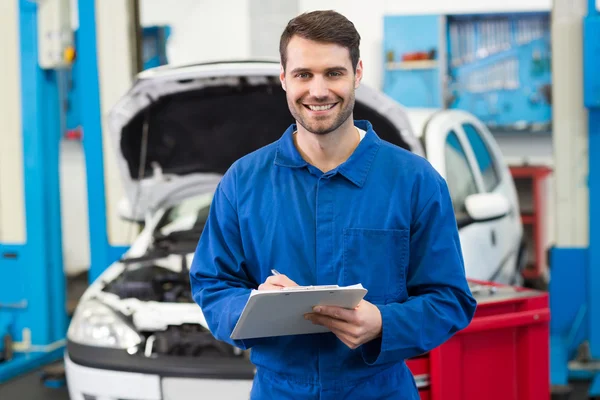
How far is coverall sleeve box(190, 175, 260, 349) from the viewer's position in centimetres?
172

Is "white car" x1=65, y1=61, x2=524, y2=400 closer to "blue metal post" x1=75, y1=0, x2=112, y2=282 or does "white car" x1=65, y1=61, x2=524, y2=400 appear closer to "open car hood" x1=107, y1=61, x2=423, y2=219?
"open car hood" x1=107, y1=61, x2=423, y2=219

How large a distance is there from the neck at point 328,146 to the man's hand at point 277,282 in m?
0.28

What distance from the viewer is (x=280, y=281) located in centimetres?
161

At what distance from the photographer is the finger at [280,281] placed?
160 centimetres

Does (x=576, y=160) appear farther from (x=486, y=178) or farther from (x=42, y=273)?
(x=42, y=273)

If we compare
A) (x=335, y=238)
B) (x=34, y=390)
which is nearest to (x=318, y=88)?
(x=335, y=238)

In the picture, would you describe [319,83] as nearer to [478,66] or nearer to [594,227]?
[594,227]

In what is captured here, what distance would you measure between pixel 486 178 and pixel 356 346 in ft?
10.3

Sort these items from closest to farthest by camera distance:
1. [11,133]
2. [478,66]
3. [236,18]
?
[11,133] < [236,18] < [478,66]

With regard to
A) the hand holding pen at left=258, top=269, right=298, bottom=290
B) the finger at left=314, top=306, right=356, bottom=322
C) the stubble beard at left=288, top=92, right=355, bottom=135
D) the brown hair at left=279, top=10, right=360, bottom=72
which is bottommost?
the finger at left=314, top=306, right=356, bottom=322

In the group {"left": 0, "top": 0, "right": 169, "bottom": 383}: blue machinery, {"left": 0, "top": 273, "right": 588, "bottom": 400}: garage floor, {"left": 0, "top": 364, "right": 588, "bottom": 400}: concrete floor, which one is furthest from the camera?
{"left": 0, "top": 0, "right": 169, "bottom": 383}: blue machinery

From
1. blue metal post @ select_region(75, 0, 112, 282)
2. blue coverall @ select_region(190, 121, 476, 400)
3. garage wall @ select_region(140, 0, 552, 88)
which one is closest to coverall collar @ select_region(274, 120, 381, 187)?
blue coverall @ select_region(190, 121, 476, 400)

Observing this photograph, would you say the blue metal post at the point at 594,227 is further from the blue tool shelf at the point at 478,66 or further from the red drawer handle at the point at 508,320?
the blue tool shelf at the point at 478,66

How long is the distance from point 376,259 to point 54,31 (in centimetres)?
384
